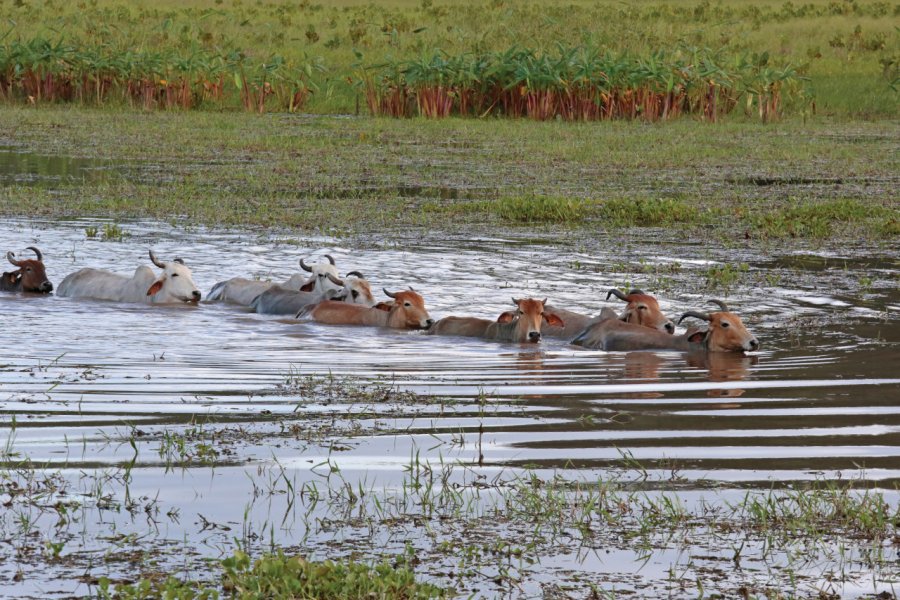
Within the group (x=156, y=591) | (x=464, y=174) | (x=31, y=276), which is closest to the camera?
(x=156, y=591)

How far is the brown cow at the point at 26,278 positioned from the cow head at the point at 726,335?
5948 millimetres

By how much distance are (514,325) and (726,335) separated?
157 cm

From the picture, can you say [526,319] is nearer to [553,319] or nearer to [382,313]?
[553,319]

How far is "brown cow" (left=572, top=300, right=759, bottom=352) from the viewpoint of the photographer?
974 cm

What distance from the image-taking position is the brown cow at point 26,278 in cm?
1259

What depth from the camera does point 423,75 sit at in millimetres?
28641

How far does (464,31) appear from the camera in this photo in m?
39.4

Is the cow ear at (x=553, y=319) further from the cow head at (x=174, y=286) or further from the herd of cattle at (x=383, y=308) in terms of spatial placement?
the cow head at (x=174, y=286)

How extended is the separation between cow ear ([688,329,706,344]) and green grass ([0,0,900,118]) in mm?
19761

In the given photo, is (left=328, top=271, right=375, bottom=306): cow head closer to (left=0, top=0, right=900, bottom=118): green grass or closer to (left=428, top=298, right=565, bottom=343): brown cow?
(left=428, top=298, right=565, bottom=343): brown cow

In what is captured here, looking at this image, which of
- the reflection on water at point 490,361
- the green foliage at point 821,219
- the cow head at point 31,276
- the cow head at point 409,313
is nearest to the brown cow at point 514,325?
the reflection on water at point 490,361

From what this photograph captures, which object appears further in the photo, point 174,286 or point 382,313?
point 174,286

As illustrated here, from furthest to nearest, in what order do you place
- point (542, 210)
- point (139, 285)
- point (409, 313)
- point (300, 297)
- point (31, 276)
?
point (542, 210) < point (31, 276) < point (139, 285) < point (300, 297) < point (409, 313)

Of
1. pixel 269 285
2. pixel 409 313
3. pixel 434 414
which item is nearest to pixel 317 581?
pixel 434 414
